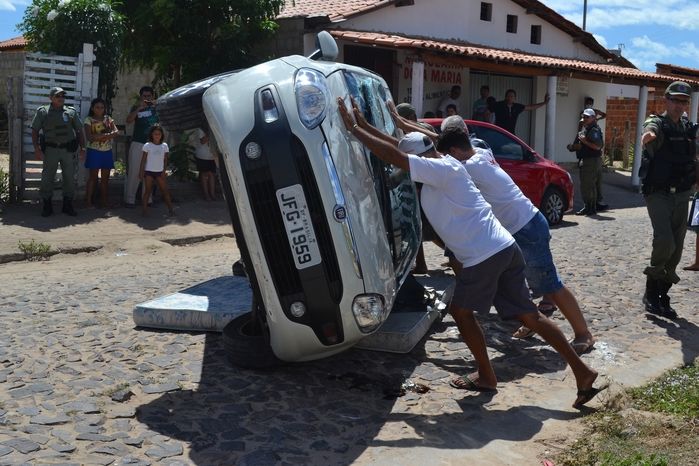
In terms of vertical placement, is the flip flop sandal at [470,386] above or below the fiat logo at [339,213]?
below

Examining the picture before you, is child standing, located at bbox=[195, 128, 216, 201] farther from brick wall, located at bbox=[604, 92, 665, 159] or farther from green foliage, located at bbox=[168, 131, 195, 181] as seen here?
brick wall, located at bbox=[604, 92, 665, 159]

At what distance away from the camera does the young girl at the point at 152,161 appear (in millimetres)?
12438

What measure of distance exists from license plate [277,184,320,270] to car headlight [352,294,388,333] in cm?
36

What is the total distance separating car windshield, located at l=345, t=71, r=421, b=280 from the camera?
219 inches

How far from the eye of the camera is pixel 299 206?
481 cm


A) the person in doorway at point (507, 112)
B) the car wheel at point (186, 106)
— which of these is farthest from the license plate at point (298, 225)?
the person in doorway at point (507, 112)

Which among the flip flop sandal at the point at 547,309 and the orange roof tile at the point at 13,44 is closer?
the flip flop sandal at the point at 547,309

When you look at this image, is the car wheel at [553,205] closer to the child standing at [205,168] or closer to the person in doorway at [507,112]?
the person in doorway at [507,112]

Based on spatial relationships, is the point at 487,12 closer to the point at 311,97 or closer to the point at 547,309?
the point at 547,309

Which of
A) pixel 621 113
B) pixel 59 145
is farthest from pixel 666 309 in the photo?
pixel 621 113

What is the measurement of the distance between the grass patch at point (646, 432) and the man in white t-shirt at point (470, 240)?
0.29 meters

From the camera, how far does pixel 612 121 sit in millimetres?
28750

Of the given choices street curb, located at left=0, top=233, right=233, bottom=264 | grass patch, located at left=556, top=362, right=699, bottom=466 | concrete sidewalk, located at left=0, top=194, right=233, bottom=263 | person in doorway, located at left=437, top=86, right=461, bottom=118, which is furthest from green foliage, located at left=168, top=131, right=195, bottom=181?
grass patch, located at left=556, top=362, right=699, bottom=466

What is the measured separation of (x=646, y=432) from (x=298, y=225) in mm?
2299
